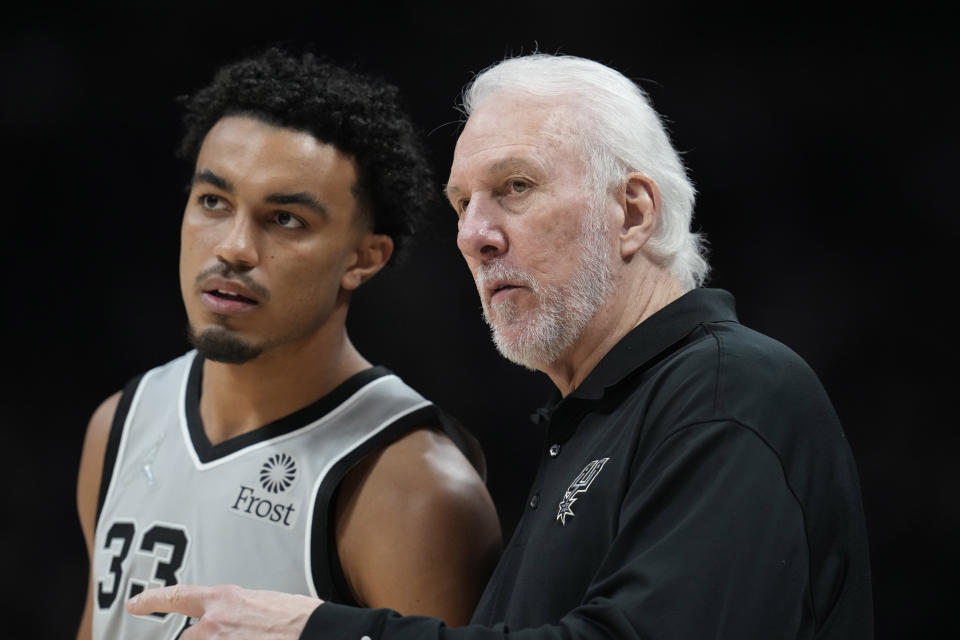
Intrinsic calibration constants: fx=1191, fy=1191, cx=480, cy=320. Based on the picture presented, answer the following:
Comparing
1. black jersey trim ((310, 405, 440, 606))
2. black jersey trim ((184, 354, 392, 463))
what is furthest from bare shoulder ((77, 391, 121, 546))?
black jersey trim ((310, 405, 440, 606))

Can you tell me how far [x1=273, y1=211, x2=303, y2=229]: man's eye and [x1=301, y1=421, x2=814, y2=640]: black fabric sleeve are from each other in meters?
0.99

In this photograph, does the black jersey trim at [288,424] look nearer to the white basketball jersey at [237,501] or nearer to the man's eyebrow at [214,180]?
the white basketball jersey at [237,501]

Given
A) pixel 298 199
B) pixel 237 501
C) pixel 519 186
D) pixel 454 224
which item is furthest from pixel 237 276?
pixel 454 224

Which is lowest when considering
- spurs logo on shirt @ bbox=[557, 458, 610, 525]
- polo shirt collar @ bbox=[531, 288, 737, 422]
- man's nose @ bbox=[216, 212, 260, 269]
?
spurs logo on shirt @ bbox=[557, 458, 610, 525]

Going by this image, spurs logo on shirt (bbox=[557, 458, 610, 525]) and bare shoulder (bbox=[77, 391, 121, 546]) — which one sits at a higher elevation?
spurs logo on shirt (bbox=[557, 458, 610, 525])

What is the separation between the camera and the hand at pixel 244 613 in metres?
1.42

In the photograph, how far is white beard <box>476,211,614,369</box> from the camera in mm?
1724

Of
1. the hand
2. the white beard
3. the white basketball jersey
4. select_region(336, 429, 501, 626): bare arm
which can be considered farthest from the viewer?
the white basketball jersey

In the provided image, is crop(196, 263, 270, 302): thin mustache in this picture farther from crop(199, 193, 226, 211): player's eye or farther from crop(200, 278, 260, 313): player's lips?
crop(199, 193, 226, 211): player's eye

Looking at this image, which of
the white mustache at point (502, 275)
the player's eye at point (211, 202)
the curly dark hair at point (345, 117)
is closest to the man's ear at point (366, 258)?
the curly dark hair at point (345, 117)

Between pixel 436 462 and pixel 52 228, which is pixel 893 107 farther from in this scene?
pixel 52 228

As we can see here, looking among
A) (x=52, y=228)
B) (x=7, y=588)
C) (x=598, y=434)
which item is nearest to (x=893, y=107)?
(x=598, y=434)

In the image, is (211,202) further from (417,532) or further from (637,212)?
(637,212)

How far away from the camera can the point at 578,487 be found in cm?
155
